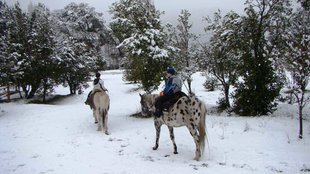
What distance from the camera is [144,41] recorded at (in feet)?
48.2

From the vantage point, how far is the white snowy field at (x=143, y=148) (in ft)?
25.1

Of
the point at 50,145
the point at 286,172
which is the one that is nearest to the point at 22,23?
the point at 50,145

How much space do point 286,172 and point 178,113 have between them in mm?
3392

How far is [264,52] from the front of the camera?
13.8 metres

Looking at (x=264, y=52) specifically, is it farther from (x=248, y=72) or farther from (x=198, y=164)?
(x=198, y=164)

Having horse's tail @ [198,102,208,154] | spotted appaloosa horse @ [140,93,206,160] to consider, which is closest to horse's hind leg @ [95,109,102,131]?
spotted appaloosa horse @ [140,93,206,160]

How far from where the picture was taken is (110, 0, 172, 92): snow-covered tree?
48.3 ft

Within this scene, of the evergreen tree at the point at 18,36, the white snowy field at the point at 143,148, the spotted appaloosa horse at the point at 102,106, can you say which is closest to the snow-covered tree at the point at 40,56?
the evergreen tree at the point at 18,36

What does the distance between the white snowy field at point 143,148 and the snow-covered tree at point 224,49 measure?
3497 millimetres

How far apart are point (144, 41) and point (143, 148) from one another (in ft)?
22.3

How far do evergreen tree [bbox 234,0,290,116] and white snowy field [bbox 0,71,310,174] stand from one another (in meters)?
1.33

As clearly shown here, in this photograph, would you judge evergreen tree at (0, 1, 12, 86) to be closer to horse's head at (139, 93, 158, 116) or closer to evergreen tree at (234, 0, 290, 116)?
horse's head at (139, 93, 158, 116)

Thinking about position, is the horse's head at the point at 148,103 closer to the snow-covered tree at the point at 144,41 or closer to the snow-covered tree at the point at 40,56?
the snow-covered tree at the point at 144,41

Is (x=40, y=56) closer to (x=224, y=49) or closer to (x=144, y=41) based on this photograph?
(x=144, y=41)
